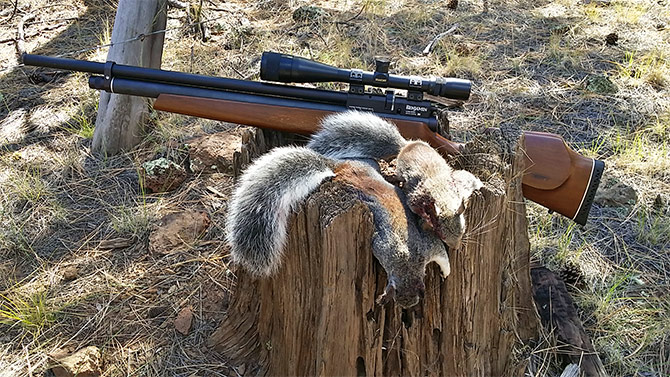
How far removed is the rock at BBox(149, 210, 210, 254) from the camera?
410cm

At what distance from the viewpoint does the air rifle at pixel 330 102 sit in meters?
3.01

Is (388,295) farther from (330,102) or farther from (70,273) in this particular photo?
(70,273)

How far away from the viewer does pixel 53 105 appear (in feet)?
20.1

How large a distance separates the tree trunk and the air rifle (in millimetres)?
1624

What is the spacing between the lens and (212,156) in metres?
5.03

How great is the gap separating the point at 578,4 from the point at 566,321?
659cm

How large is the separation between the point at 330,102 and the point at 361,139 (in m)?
0.56

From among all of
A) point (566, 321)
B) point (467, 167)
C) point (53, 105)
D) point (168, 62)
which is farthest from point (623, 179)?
point (53, 105)

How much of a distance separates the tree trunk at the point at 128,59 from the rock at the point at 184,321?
2.46m

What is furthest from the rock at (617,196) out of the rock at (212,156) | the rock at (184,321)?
the rock at (184,321)

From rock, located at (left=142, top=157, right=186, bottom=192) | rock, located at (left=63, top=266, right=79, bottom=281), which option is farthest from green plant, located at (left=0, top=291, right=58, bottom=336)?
rock, located at (left=142, top=157, right=186, bottom=192)

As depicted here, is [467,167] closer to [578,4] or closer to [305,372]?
[305,372]

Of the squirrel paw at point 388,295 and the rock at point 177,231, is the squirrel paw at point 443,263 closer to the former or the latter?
the squirrel paw at point 388,295

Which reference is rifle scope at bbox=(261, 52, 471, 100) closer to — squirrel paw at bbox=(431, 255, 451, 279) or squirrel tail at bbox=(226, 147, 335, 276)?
squirrel tail at bbox=(226, 147, 335, 276)
